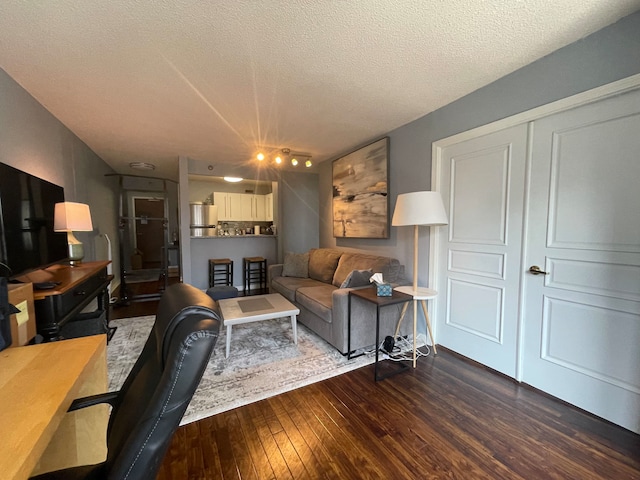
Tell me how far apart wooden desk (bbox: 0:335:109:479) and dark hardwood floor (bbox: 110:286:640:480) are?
1.45 ft

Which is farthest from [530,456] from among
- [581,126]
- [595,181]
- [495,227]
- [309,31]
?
[309,31]

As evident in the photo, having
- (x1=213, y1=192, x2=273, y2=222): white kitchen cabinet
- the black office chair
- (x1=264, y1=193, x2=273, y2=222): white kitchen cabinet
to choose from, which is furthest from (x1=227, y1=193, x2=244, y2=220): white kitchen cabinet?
the black office chair

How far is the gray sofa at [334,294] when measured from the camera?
2586 millimetres

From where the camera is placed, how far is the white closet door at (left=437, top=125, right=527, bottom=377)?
218 cm

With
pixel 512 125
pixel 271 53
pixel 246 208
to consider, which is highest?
pixel 271 53

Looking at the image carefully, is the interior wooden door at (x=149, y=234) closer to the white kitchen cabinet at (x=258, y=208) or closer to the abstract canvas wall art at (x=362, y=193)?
the white kitchen cabinet at (x=258, y=208)

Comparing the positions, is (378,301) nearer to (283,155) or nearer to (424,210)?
(424,210)

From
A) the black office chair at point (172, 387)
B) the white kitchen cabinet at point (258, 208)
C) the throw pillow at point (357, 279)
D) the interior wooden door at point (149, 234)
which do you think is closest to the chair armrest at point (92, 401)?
the black office chair at point (172, 387)

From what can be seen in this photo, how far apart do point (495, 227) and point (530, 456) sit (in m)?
1.55

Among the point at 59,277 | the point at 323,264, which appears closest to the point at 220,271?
the point at 323,264

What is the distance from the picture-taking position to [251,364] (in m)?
2.46

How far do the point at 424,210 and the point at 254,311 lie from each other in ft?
6.17

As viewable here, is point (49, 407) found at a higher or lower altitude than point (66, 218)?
lower

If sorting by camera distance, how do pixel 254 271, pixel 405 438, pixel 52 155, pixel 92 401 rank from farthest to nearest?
pixel 254 271
pixel 52 155
pixel 405 438
pixel 92 401
